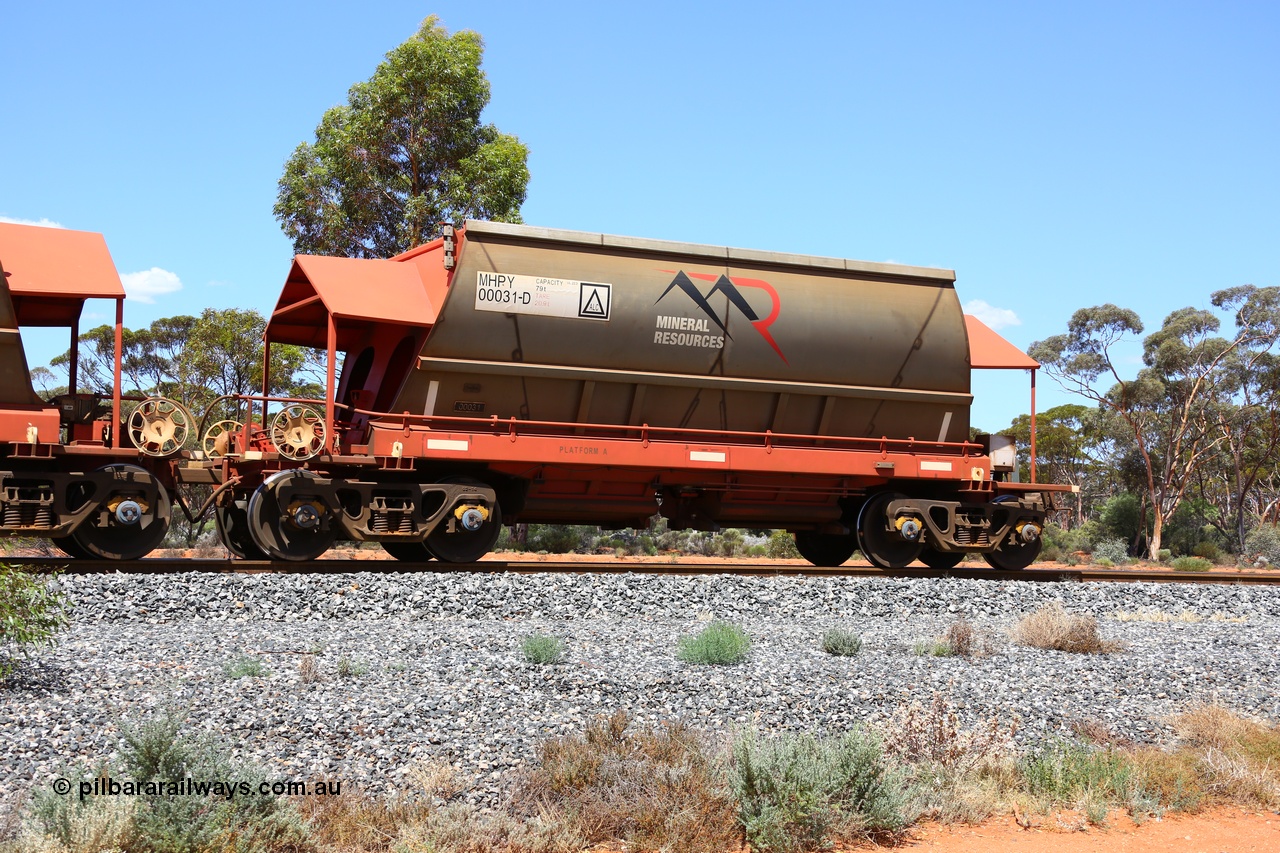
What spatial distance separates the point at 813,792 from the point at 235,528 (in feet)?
33.4

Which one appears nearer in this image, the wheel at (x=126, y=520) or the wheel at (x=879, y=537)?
the wheel at (x=126, y=520)

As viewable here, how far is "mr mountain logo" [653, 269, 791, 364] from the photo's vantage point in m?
14.1

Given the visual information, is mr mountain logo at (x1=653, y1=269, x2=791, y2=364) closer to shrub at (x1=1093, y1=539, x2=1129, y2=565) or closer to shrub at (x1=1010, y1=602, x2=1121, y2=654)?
shrub at (x1=1010, y1=602, x2=1121, y2=654)

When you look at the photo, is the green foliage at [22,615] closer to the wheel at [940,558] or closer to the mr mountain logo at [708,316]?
the mr mountain logo at [708,316]

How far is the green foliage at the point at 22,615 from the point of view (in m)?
7.37

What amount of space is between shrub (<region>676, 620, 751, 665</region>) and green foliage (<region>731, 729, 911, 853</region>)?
6.86 feet

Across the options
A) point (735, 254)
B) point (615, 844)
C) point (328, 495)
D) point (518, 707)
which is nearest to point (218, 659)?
point (518, 707)

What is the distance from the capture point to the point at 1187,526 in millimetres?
40969

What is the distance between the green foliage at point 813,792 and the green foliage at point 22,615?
186 inches

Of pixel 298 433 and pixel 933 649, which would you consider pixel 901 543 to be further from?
pixel 298 433

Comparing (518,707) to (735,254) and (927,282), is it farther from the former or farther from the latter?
(927,282)

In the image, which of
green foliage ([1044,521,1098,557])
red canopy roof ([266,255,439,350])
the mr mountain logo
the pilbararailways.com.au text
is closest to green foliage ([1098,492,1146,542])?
green foliage ([1044,521,1098,557])

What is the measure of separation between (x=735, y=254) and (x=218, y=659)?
8.72m

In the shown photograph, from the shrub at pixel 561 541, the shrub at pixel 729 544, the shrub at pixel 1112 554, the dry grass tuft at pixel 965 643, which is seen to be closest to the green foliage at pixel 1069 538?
the shrub at pixel 1112 554
